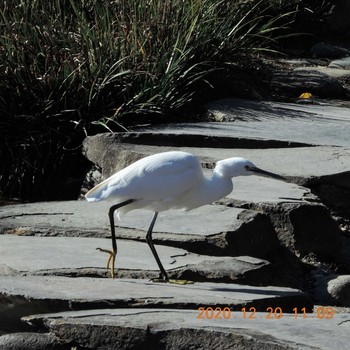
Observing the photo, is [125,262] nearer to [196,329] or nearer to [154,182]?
[154,182]

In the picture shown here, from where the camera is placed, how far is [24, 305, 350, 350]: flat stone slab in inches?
134

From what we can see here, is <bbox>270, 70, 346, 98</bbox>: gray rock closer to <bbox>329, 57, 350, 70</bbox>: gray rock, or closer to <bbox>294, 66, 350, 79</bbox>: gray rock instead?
<bbox>294, 66, 350, 79</bbox>: gray rock

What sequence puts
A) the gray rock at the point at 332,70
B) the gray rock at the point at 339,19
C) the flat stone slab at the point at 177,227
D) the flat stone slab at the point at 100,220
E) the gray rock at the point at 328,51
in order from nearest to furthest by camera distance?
1. the flat stone slab at the point at 177,227
2. the flat stone slab at the point at 100,220
3. the gray rock at the point at 332,70
4. the gray rock at the point at 328,51
5. the gray rock at the point at 339,19

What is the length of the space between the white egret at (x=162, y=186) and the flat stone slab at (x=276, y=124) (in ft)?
7.35

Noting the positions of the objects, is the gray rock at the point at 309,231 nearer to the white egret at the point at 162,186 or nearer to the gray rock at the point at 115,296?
the white egret at the point at 162,186

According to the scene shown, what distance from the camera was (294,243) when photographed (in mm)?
5504

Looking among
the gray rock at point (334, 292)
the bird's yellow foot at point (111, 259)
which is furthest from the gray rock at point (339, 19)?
the bird's yellow foot at point (111, 259)

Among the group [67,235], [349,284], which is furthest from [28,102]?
[349,284]

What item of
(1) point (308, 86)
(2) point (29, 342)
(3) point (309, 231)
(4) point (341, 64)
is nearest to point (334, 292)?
(3) point (309, 231)

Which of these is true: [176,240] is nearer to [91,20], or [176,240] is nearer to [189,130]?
[189,130]

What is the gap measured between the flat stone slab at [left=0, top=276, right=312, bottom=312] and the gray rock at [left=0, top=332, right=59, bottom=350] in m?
0.15

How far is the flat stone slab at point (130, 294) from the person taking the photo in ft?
13.0

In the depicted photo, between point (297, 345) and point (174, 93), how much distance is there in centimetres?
466

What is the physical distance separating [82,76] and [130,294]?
363 cm
